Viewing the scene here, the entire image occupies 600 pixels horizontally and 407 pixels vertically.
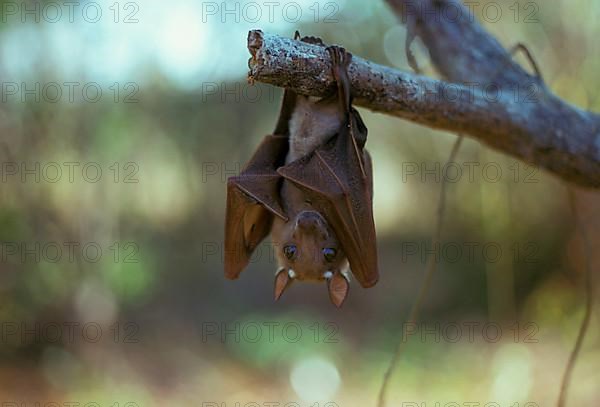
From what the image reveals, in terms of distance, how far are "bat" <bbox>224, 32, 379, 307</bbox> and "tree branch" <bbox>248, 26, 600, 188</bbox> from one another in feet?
0.44

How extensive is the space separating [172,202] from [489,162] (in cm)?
610

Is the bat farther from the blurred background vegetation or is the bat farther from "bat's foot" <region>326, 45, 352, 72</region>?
the blurred background vegetation

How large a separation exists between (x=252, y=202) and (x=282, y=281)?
13.0 inches

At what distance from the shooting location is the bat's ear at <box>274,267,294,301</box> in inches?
99.3

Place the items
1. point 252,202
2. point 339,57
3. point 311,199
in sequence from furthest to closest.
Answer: point 252,202 < point 311,199 < point 339,57

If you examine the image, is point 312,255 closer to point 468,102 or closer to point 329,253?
point 329,253

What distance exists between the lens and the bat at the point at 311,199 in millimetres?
2273

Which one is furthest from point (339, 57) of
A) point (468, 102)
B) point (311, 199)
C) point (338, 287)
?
point (338, 287)

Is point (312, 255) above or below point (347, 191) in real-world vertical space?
below

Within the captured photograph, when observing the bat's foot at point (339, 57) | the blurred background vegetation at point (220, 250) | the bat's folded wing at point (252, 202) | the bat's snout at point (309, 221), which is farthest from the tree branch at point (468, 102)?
the blurred background vegetation at point (220, 250)

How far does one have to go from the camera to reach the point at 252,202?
2.54 metres

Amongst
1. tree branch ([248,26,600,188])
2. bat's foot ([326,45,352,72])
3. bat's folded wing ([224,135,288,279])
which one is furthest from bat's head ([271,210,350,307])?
bat's foot ([326,45,352,72])

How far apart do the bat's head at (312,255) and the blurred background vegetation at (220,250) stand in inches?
189

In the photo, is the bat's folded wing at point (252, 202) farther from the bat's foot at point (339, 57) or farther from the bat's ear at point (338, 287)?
the bat's foot at point (339, 57)
